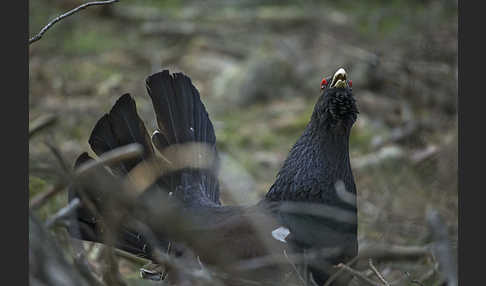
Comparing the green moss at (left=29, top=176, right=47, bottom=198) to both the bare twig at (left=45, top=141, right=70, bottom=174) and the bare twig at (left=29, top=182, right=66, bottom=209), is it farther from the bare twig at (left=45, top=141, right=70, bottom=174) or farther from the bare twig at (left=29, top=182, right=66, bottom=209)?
the bare twig at (left=45, top=141, right=70, bottom=174)

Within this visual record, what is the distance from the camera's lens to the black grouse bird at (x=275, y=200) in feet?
9.74

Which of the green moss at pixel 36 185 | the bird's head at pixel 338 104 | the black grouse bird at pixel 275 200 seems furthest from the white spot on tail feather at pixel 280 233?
the green moss at pixel 36 185

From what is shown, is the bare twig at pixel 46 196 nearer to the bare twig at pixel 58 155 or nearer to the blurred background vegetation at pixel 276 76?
the bare twig at pixel 58 155

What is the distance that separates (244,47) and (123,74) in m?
1.73

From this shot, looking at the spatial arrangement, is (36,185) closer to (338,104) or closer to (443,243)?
(338,104)

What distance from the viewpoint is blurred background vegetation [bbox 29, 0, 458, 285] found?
18.0ft

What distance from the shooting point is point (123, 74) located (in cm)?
789

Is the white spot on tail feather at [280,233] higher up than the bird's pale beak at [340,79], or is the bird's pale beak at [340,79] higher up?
the bird's pale beak at [340,79]

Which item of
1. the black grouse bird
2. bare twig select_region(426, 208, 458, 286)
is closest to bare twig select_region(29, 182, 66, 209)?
the black grouse bird

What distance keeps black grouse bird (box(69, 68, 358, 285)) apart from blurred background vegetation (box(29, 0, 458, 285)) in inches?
36.1

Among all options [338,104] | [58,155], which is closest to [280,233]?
[338,104]

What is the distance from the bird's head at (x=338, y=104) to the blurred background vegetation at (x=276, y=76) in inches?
50.3

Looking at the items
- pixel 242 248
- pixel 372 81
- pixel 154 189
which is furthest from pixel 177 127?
pixel 372 81

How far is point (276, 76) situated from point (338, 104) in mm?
4557
